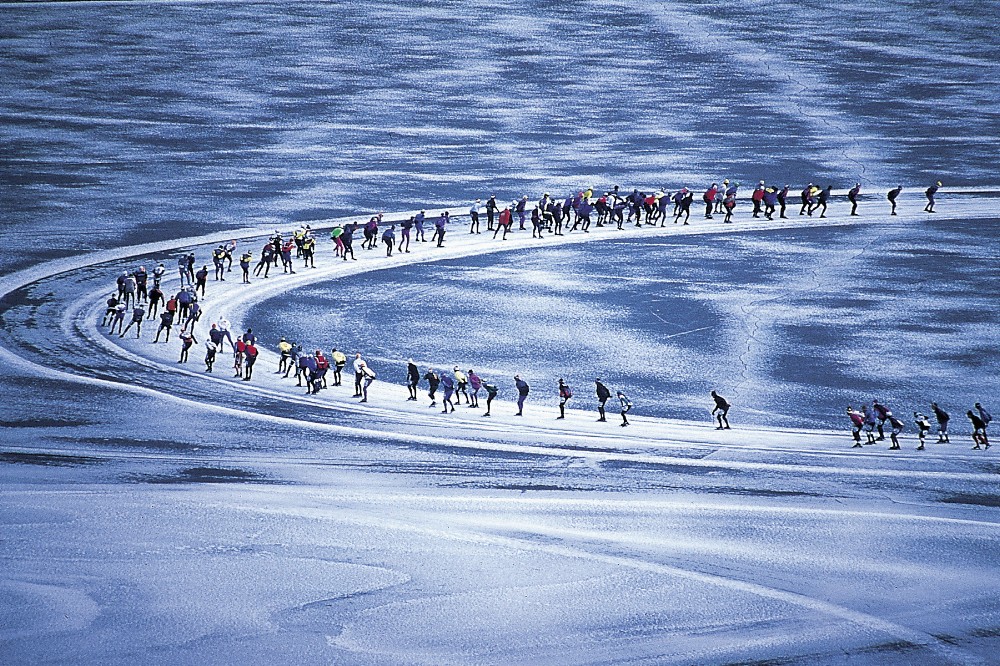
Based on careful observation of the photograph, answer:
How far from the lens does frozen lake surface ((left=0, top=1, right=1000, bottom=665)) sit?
1532 centimetres

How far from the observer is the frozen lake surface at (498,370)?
15.3m

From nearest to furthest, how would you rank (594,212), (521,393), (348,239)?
(521,393)
(348,239)
(594,212)

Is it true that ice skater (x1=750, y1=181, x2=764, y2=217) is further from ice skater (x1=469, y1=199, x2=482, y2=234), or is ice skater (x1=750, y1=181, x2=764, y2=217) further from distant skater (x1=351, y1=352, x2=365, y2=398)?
distant skater (x1=351, y1=352, x2=365, y2=398)

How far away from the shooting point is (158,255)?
4112 cm

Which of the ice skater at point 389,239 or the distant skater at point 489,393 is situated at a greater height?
the ice skater at point 389,239

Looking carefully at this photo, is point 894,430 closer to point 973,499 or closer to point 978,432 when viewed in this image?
point 978,432

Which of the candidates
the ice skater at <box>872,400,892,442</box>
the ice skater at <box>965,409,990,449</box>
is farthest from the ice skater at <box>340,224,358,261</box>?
the ice skater at <box>965,409,990,449</box>

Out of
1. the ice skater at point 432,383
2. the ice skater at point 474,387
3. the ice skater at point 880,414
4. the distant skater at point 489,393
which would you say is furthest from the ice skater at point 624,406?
the ice skater at point 880,414

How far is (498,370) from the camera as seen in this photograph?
28797mm

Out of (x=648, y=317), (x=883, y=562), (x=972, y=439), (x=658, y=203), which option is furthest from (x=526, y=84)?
(x=883, y=562)

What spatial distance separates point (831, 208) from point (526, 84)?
81.1 ft

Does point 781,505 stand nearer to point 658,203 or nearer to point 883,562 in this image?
point 883,562

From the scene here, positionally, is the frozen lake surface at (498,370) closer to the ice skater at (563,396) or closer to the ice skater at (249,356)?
the ice skater at (563,396)

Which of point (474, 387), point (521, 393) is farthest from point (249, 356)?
point (521, 393)
